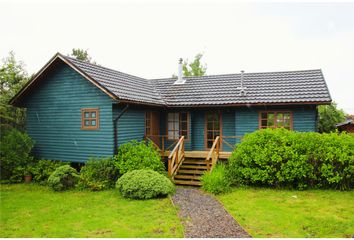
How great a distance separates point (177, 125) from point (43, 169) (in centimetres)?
738

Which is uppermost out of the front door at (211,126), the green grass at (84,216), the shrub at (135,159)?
the front door at (211,126)

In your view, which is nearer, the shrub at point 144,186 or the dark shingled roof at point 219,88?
the shrub at point 144,186

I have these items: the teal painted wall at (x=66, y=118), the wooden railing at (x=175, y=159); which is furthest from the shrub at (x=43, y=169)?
the wooden railing at (x=175, y=159)

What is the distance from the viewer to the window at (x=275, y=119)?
15211 mm

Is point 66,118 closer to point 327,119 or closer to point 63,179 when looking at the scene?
point 63,179

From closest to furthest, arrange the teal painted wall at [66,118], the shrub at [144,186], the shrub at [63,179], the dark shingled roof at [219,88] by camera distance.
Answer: the shrub at [144,186] → the shrub at [63,179] → the teal painted wall at [66,118] → the dark shingled roof at [219,88]

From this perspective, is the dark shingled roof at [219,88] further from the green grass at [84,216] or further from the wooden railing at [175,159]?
the green grass at [84,216]

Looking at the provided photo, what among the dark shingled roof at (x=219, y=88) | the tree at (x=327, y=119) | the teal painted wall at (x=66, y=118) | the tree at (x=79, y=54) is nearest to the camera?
the teal painted wall at (x=66, y=118)

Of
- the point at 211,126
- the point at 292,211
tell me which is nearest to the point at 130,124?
the point at 211,126

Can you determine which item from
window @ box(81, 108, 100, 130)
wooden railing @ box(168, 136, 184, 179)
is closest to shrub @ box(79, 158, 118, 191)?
window @ box(81, 108, 100, 130)

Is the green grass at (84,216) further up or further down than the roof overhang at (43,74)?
further down

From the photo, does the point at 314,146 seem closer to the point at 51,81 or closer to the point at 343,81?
the point at 51,81

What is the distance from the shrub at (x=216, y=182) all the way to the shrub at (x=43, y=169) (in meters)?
7.24

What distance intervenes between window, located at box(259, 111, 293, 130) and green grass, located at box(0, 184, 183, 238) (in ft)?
24.9
